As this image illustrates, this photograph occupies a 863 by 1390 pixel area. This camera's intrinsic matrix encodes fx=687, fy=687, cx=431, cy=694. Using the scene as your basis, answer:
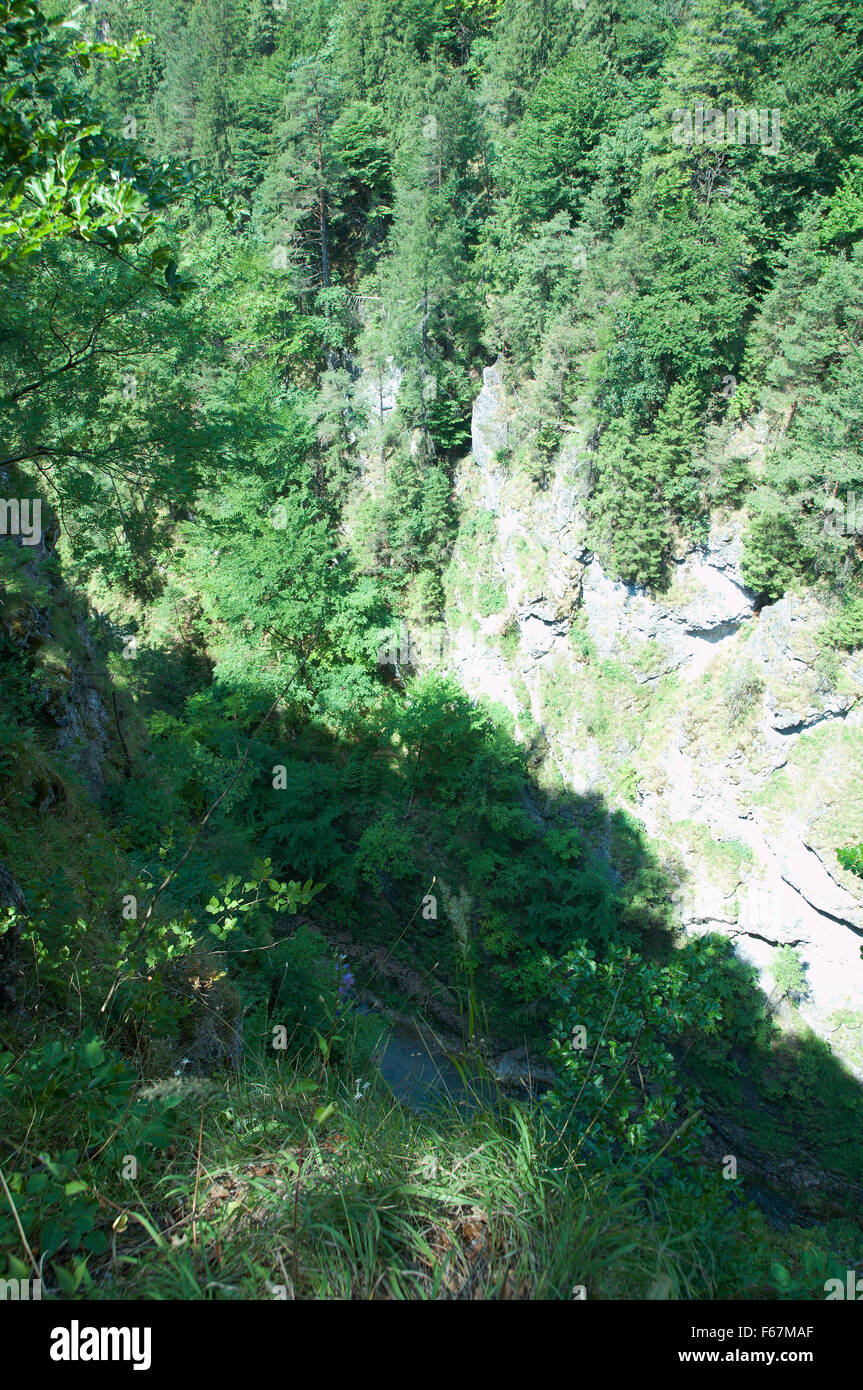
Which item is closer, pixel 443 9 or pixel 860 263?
pixel 860 263

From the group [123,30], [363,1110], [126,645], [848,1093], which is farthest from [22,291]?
[123,30]

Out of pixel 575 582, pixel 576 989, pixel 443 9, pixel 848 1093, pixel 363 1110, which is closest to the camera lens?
pixel 363 1110

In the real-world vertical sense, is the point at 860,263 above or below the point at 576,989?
above

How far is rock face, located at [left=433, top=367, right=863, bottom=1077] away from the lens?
11.6 metres

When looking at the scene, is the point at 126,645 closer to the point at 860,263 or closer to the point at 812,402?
the point at 812,402

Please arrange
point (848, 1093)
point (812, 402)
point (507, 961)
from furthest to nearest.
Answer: point (507, 961) → point (812, 402) → point (848, 1093)

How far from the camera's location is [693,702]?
1359 centimetres

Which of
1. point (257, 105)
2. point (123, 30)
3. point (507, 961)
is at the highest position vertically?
point (123, 30)

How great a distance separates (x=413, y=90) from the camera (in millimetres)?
17844

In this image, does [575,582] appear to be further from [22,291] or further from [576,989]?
[576,989]

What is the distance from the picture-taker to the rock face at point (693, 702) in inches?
457
